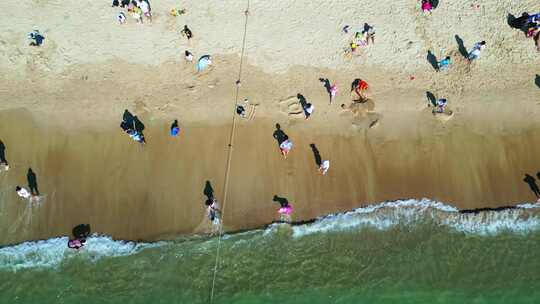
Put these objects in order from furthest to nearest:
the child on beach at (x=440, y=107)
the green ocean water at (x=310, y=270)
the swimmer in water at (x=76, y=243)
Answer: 1. the child on beach at (x=440, y=107)
2. the swimmer in water at (x=76, y=243)
3. the green ocean water at (x=310, y=270)

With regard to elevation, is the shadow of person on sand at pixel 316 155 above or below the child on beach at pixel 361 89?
below

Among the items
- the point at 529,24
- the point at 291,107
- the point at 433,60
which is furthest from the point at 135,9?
the point at 529,24

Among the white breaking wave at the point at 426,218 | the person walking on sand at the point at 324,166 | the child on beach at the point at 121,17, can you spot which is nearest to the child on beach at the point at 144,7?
the child on beach at the point at 121,17

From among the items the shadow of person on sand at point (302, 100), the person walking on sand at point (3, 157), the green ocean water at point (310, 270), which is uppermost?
the shadow of person on sand at point (302, 100)

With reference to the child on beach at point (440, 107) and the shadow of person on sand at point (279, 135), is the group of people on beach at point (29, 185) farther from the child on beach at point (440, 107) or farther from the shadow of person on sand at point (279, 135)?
the child on beach at point (440, 107)

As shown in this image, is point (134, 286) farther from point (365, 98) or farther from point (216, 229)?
point (365, 98)

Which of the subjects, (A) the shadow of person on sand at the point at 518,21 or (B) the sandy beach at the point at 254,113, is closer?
(B) the sandy beach at the point at 254,113
